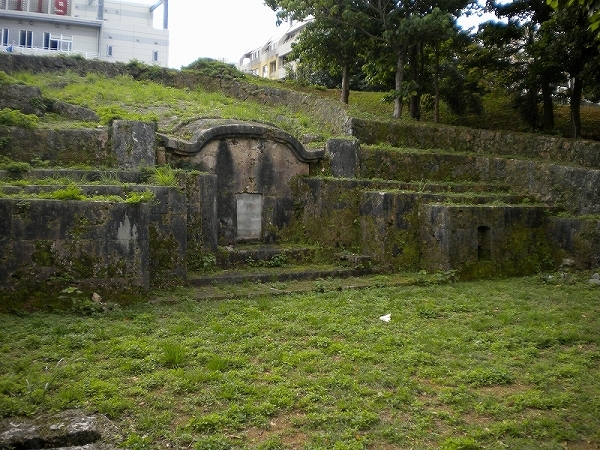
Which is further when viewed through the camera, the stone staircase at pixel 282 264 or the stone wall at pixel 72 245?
the stone staircase at pixel 282 264

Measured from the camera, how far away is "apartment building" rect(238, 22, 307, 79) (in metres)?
46.7

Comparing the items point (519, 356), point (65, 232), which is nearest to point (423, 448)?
point (519, 356)

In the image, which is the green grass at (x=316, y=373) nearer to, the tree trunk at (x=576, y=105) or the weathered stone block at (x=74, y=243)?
the weathered stone block at (x=74, y=243)

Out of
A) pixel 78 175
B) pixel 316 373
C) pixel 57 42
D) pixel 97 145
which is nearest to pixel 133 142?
pixel 97 145

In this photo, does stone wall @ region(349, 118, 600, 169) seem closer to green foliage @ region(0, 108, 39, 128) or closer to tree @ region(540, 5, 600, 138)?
tree @ region(540, 5, 600, 138)

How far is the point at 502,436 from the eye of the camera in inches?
198

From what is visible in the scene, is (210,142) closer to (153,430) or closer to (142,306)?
(142,306)

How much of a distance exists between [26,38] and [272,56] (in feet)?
79.5

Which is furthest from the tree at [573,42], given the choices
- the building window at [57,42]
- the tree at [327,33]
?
the building window at [57,42]

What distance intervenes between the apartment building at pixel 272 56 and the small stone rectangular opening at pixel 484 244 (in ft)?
115

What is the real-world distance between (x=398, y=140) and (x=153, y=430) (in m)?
13.7

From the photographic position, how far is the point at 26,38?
94.9 ft

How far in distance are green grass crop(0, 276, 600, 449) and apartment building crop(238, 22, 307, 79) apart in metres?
39.0

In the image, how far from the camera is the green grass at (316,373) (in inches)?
199
